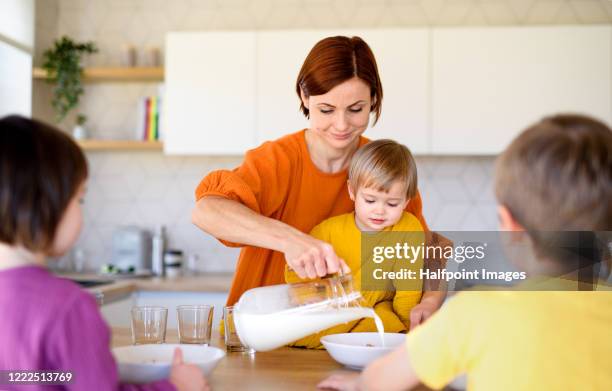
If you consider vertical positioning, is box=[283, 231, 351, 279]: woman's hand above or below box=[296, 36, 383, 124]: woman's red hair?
below

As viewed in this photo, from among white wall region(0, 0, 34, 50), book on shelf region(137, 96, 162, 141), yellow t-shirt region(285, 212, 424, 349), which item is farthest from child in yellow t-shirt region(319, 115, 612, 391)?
white wall region(0, 0, 34, 50)

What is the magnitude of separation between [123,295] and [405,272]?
174 centimetres

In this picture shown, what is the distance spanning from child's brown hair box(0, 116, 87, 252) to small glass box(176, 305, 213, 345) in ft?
1.66

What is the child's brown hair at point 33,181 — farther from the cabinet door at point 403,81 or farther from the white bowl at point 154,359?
the cabinet door at point 403,81

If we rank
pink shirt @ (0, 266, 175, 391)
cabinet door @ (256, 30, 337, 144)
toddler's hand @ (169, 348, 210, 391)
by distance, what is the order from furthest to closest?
cabinet door @ (256, 30, 337, 144) < toddler's hand @ (169, 348, 210, 391) < pink shirt @ (0, 266, 175, 391)

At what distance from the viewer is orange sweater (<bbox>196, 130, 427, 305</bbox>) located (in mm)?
1771

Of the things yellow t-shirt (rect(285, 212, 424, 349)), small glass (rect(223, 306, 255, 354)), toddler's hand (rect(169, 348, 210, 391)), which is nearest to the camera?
toddler's hand (rect(169, 348, 210, 391))

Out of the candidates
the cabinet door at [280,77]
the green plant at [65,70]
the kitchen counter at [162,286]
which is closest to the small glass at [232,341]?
the kitchen counter at [162,286]

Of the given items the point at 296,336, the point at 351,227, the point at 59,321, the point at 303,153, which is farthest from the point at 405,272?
the point at 59,321

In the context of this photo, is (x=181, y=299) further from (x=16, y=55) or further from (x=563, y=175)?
(x=563, y=175)

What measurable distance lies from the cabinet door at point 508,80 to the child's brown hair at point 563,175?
235 cm

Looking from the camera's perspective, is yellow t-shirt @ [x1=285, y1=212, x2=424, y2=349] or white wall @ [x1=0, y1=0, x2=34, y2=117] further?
white wall @ [x1=0, y1=0, x2=34, y2=117]

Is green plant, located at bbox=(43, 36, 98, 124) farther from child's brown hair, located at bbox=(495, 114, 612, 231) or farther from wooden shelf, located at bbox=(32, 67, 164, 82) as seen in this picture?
child's brown hair, located at bbox=(495, 114, 612, 231)

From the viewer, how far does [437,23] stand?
12.0 feet
